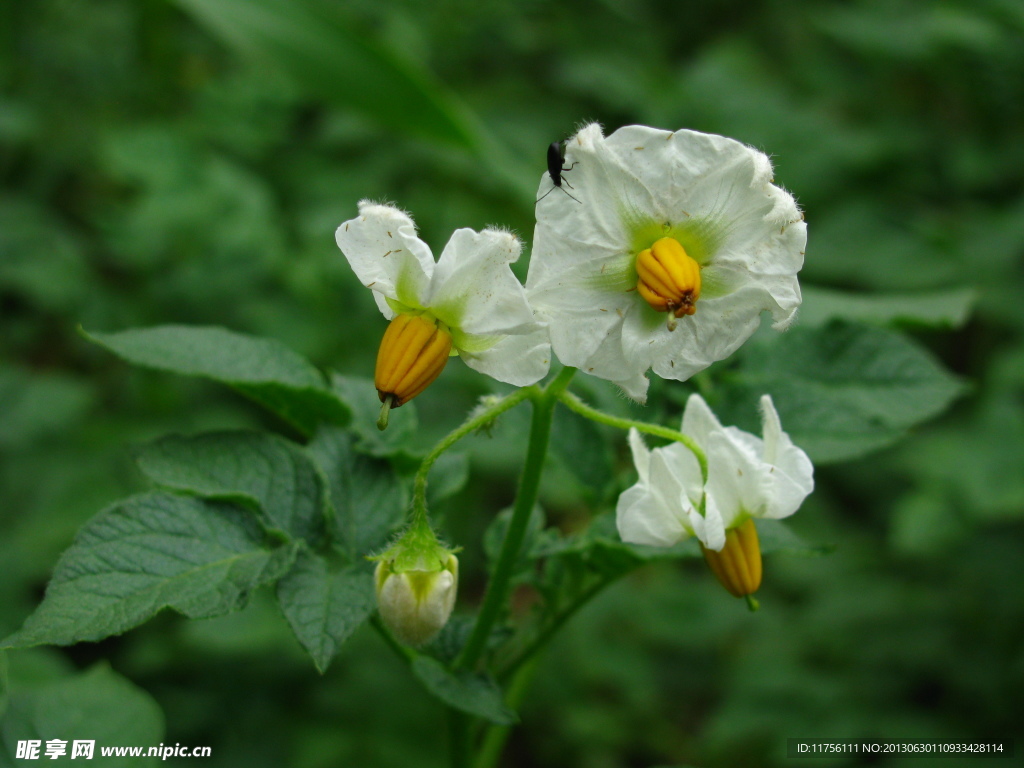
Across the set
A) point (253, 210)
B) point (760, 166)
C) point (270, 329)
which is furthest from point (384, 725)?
point (760, 166)

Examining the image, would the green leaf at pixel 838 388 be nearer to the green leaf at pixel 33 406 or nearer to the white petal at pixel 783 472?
the white petal at pixel 783 472

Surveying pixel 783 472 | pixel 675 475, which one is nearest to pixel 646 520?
pixel 675 475

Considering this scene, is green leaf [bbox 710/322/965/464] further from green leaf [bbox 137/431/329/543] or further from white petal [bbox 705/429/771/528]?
green leaf [bbox 137/431/329/543]

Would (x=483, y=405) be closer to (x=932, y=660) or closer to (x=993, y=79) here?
(x=932, y=660)

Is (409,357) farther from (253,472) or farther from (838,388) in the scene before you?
(838,388)

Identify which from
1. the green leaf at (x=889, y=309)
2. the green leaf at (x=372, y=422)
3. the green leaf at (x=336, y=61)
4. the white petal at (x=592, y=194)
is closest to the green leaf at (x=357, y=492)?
the green leaf at (x=372, y=422)

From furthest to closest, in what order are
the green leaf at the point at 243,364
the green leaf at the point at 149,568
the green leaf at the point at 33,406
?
the green leaf at the point at 33,406, the green leaf at the point at 243,364, the green leaf at the point at 149,568
